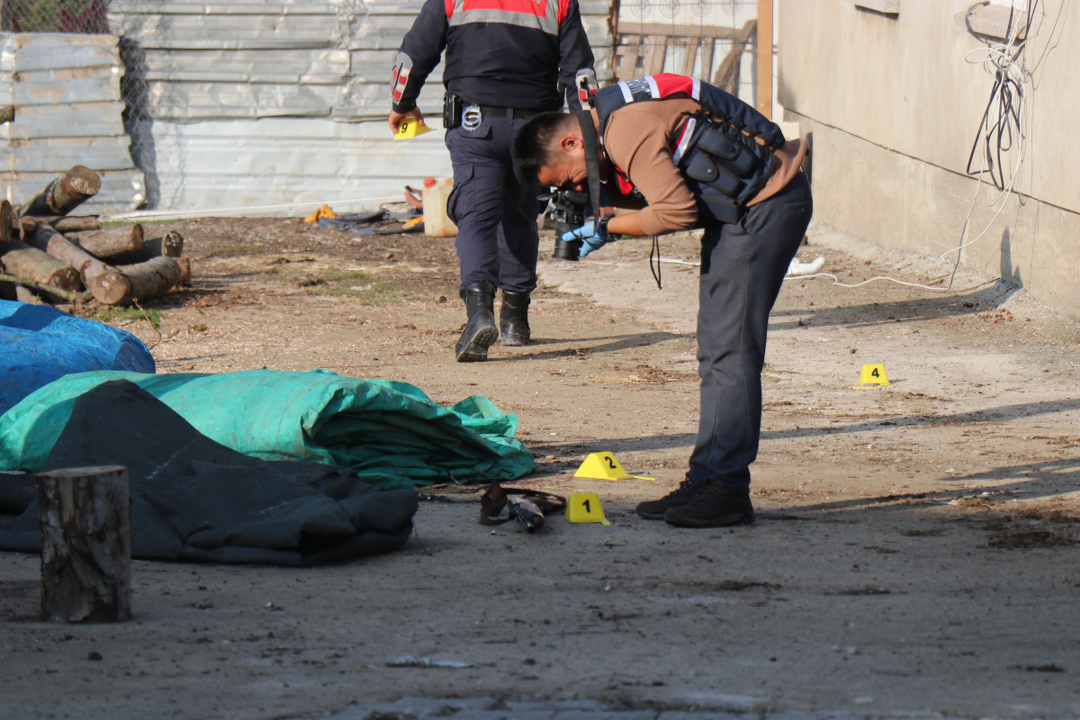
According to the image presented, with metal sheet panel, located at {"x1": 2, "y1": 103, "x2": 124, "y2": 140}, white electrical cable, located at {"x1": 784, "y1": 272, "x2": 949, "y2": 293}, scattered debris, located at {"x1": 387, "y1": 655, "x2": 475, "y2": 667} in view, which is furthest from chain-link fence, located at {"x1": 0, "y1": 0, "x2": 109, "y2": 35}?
scattered debris, located at {"x1": 387, "y1": 655, "x2": 475, "y2": 667}

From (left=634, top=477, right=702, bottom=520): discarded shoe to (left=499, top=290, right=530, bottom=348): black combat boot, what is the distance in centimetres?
319

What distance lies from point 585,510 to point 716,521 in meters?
0.43

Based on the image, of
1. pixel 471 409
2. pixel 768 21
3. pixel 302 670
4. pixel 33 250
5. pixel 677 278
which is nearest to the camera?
pixel 302 670

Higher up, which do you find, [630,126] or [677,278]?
[630,126]

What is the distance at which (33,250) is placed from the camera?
347 inches

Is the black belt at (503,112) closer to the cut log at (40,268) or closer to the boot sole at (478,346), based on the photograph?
the boot sole at (478,346)

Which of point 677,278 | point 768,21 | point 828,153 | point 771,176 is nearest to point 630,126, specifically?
point 771,176

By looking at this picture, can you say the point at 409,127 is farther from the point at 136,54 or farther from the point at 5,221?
the point at 136,54

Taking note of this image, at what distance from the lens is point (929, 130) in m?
8.95

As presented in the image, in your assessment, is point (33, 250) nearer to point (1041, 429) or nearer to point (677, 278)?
point (677, 278)

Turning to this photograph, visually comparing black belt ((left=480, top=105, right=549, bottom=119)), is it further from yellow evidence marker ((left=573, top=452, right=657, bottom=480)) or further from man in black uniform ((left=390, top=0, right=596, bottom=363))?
yellow evidence marker ((left=573, top=452, right=657, bottom=480))

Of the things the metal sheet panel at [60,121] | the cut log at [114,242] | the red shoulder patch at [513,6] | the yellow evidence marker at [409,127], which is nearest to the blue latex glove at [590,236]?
the red shoulder patch at [513,6]

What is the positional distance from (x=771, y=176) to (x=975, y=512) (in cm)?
133

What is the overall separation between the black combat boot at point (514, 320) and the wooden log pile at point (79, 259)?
9.84ft
